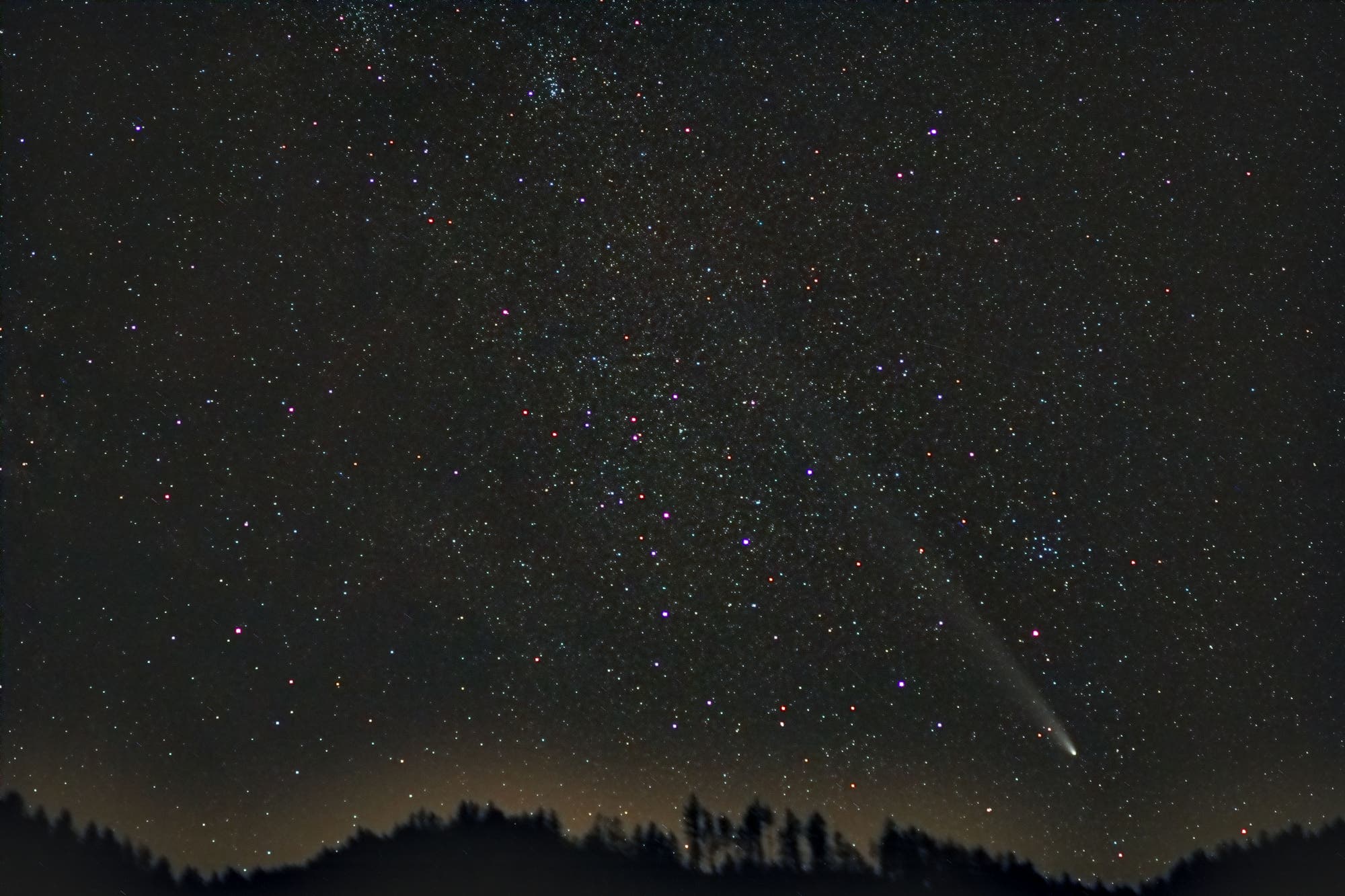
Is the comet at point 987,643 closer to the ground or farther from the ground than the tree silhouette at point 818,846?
farther from the ground

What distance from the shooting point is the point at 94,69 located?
95 cm

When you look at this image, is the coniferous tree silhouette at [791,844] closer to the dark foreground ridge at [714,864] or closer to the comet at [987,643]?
the dark foreground ridge at [714,864]

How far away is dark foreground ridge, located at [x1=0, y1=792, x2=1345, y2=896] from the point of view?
860 millimetres

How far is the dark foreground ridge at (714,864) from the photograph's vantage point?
0.86m

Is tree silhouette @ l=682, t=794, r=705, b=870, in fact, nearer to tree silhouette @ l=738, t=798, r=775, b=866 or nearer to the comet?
tree silhouette @ l=738, t=798, r=775, b=866

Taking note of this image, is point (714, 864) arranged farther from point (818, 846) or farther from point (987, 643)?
point (987, 643)

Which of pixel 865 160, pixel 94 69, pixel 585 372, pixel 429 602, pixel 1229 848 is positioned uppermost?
pixel 94 69

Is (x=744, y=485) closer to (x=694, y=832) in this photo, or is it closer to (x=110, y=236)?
(x=694, y=832)

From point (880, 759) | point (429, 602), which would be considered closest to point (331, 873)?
point (429, 602)

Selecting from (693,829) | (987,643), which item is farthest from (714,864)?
(987,643)

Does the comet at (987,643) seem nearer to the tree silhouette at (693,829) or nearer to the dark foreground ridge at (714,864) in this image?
the dark foreground ridge at (714,864)

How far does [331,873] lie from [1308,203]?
1047mm

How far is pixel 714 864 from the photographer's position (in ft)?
2.85

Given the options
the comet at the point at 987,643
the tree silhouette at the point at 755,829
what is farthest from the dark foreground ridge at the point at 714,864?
the comet at the point at 987,643
